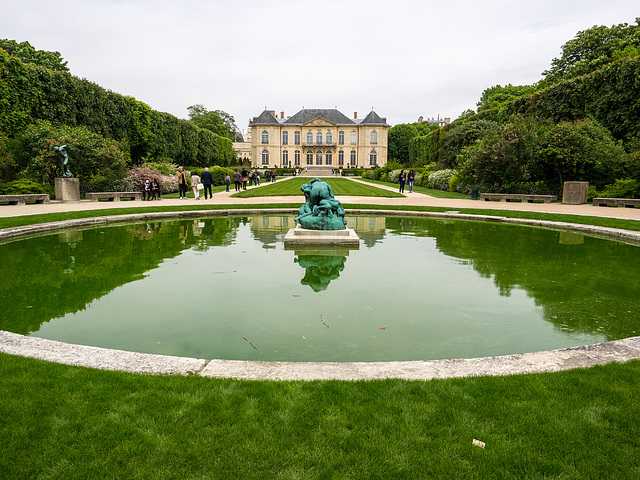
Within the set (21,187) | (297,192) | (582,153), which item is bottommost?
(297,192)

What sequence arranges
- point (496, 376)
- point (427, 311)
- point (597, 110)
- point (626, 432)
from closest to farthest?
point (626, 432)
point (496, 376)
point (427, 311)
point (597, 110)

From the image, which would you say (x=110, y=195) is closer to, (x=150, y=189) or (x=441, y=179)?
(x=150, y=189)

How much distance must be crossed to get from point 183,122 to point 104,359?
3852 centimetres

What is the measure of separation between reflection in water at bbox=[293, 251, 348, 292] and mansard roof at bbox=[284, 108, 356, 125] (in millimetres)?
65997

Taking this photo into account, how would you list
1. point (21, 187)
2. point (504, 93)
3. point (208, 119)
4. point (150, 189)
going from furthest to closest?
point (208, 119)
point (504, 93)
point (150, 189)
point (21, 187)

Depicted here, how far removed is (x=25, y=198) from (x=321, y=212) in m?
12.8

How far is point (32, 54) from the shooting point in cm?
3047

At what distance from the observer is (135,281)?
18.8 ft

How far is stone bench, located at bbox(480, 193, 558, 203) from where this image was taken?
17770 millimetres

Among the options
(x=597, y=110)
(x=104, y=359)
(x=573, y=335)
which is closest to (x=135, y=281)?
(x=104, y=359)

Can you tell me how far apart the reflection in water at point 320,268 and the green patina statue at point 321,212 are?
1210 millimetres

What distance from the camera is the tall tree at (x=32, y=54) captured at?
92.3 feet

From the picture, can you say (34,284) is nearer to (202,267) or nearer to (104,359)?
(202,267)

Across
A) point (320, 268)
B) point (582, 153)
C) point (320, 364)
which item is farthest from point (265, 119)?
point (320, 364)
